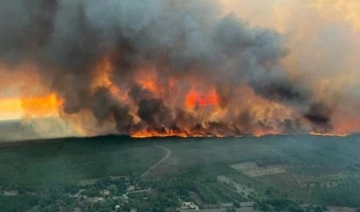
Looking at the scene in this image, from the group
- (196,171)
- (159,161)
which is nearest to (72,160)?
(159,161)

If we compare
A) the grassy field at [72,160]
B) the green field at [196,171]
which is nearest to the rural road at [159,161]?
the green field at [196,171]

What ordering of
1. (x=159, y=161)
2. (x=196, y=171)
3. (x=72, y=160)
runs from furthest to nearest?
1. (x=72, y=160)
2. (x=159, y=161)
3. (x=196, y=171)

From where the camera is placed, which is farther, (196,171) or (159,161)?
(159,161)

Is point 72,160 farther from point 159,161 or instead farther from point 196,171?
point 196,171

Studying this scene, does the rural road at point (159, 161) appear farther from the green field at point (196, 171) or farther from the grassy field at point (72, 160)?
the grassy field at point (72, 160)

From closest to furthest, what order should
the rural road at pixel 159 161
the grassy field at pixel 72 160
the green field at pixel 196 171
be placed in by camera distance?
the green field at pixel 196 171, the grassy field at pixel 72 160, the rural road at pixel 159 161

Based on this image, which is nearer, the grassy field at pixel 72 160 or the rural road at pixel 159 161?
the grassy field at pixel 72 160

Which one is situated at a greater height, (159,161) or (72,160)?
(72,160)

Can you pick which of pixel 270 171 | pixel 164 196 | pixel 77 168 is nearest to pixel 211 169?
pixel 270 171
